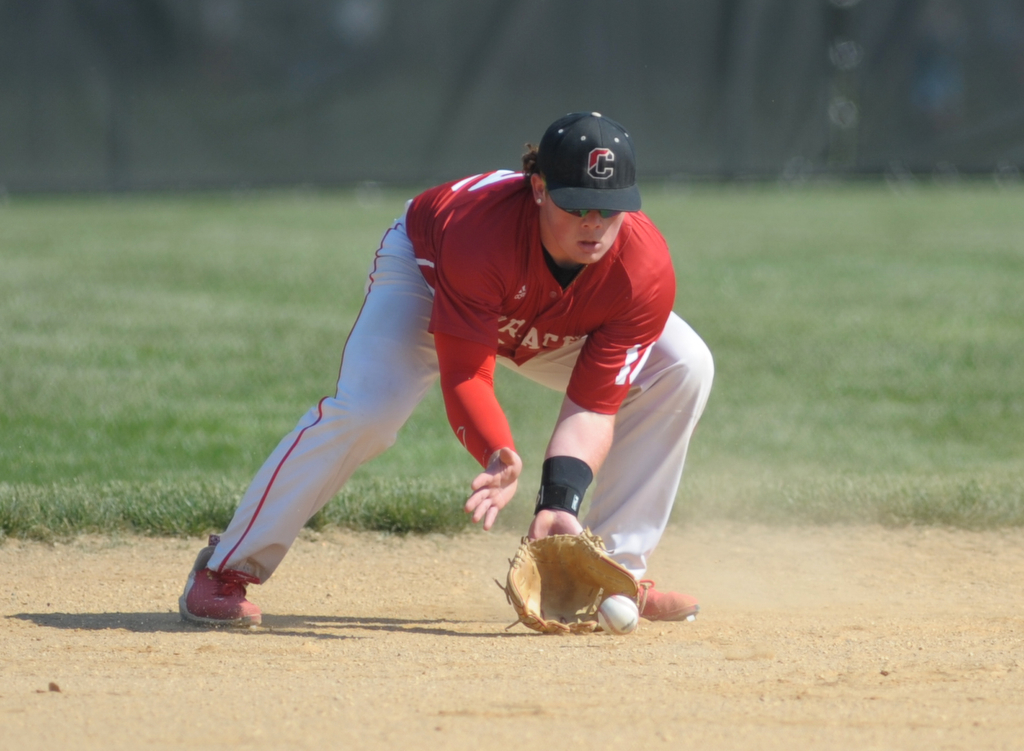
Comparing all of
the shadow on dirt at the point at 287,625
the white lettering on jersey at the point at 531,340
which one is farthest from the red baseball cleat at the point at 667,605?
the white lettering on jersey at the point at 531,340

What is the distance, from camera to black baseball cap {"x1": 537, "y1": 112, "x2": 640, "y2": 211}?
327 cm

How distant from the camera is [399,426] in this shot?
3656 millimetres

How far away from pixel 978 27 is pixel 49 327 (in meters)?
9.99

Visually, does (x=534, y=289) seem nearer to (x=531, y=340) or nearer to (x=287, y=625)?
(x=531, y=340)

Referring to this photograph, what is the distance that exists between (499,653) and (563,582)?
1.33 feet

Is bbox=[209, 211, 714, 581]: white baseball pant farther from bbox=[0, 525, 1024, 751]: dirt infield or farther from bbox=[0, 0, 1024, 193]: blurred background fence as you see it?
bbox=[0, 0, 1024, 193]: blurred background fence

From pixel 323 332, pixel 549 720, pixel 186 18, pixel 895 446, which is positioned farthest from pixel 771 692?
pixel 186 18

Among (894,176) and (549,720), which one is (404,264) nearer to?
(549,720)

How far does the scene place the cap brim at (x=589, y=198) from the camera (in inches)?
128

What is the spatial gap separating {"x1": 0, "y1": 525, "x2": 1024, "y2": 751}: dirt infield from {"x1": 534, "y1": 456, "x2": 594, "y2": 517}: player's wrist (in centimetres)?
37

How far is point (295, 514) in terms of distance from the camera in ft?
12.0

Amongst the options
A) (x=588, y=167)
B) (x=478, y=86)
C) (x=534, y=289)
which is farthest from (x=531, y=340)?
(x=478, y=86)

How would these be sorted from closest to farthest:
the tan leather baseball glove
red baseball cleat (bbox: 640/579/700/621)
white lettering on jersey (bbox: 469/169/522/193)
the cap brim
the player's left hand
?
the player's left hand, the cap brim, the tan leather baseball glove, white lettering on jersey (bbox: 469/169/522/193), red baseball cleat (bbox: 640/579/700/621)

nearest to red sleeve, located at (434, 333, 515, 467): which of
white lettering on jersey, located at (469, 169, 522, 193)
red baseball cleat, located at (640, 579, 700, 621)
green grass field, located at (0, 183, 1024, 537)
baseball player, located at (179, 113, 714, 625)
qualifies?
baseball player, located at (179, 113, 714, 625)
